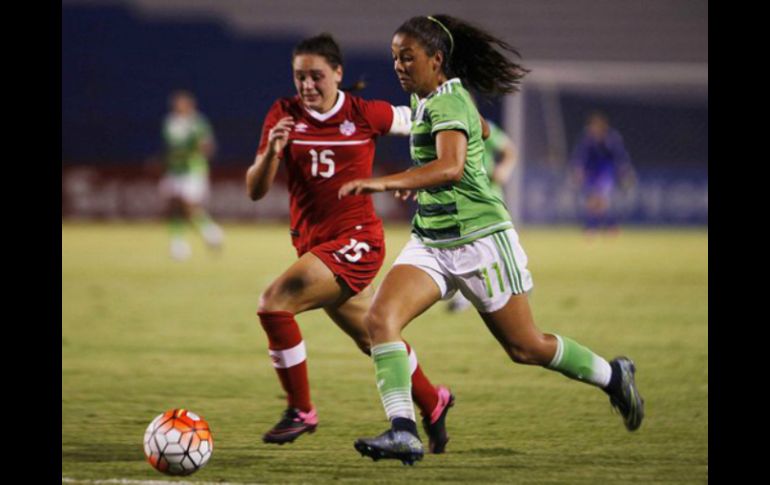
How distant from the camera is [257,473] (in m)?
5.31

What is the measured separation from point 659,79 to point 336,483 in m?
19.5

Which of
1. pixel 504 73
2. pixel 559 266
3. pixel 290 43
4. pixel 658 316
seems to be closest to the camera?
pixel 504 73

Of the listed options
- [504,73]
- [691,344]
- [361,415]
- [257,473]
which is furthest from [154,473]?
[691,344]

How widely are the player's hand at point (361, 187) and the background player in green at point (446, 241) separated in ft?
0.37

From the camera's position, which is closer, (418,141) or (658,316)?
(418,141)

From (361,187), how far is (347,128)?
4.44ft

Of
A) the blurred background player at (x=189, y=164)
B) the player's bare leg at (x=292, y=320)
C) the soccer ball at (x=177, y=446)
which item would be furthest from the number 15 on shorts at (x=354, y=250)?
the blurred background player at (x=189, y=164)

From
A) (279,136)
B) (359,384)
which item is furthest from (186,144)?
(279,136)

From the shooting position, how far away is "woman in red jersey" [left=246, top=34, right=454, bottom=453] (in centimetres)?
597

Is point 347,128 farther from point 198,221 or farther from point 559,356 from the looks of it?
point 198,221

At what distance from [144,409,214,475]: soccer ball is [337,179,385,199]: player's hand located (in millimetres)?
1257

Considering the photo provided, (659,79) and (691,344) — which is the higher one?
(659,79)

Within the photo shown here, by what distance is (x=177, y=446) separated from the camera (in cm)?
519

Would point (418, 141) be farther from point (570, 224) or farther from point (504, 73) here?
point (570, 224)
